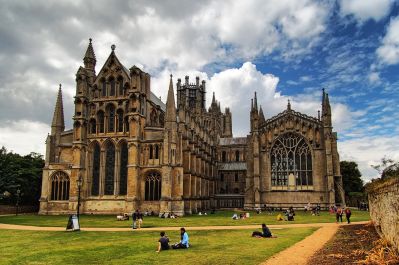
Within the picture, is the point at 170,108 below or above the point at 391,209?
above

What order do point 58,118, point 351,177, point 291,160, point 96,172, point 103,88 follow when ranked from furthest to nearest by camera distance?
point 351,177 < point 291,160 < point 58,118 < point 103,88 < point 96,172

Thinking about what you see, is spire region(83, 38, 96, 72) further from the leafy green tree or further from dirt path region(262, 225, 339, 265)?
dirt path region(262, 225, 339, 265)

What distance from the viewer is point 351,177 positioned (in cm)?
8419

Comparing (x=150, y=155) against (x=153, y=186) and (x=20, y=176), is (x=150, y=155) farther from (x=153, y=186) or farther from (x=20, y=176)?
(x=20, y=176)

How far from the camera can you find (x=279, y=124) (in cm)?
6481

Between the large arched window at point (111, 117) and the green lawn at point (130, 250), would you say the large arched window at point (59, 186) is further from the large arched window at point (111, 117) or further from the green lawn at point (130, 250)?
the green lawn at point (130, 250)

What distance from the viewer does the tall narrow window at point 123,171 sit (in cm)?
5369

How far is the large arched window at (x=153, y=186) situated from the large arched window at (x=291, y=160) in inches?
881

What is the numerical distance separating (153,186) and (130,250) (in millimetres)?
33445

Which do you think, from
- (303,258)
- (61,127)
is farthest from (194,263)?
(61,127)

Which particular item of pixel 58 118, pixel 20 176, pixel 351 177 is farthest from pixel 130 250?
pixel 351 177

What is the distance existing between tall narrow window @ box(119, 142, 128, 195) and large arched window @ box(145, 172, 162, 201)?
353cm

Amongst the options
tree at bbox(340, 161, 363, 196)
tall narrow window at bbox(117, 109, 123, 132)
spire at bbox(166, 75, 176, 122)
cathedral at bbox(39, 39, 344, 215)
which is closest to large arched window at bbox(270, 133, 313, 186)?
cathedral at bbox(39, 39, 344, 215)

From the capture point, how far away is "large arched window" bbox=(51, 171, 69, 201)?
54688mm
